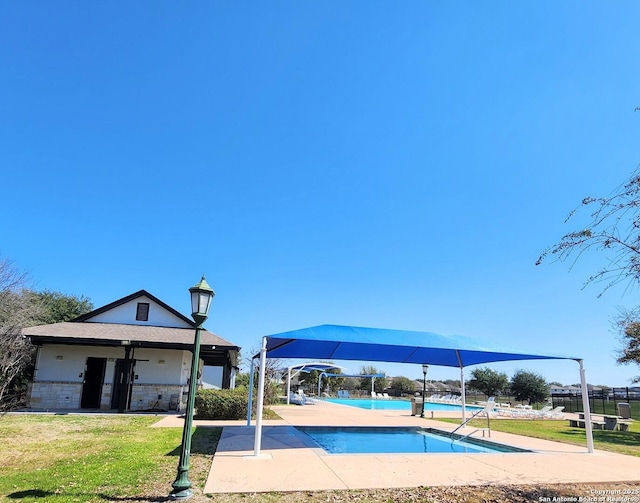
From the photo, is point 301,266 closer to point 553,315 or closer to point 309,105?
point 309,105

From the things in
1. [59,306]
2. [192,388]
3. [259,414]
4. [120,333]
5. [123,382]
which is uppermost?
[59,306]

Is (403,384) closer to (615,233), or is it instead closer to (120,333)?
(120,333)

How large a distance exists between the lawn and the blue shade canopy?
3010 mm

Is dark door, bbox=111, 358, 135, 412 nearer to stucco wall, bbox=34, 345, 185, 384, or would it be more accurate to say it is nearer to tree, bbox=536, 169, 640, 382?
stucco wall, bbox=34, 345, 185, 384

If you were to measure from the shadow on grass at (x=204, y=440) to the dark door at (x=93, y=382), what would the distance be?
8.60 m

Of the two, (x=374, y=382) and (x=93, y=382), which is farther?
(x=374, y=382)

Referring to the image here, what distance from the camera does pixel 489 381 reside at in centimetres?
4062

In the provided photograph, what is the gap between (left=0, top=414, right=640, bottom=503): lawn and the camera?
552 cm

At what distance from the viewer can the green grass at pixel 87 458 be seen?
5.72 meters

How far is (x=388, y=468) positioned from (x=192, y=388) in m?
3.97

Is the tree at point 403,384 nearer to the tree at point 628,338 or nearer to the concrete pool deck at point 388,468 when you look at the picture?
the tree at point 628,338

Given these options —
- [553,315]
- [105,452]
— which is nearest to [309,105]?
[105,452]

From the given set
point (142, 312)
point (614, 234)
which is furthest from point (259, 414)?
point (142, 312)

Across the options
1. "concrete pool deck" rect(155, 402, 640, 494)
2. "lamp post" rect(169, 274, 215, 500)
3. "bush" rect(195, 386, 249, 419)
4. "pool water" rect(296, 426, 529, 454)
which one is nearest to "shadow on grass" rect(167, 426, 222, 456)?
"concrete pool deck" rect(155, 402, 640, 494)
